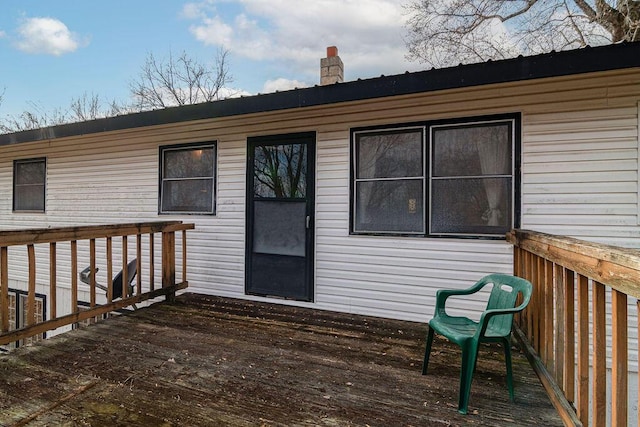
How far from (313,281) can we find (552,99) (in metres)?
2.91

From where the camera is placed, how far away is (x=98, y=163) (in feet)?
18.4

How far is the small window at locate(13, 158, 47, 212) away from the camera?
6273 mm

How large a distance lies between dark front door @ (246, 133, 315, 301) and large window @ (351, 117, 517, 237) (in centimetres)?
61

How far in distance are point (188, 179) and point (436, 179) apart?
10.6 ft

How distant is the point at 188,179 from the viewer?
4.89 metres

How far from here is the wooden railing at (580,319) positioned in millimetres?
1233

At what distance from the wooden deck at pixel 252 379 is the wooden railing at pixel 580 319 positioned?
0.24 meters

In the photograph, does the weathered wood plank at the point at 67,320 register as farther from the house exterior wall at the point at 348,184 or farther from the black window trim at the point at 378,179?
the black window trim at the point at 378,179

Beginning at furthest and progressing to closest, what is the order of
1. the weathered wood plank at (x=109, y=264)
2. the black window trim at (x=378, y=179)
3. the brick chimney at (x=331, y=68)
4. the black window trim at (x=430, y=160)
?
the brick chimney at (x=331, y=68), the black window trim at (x=378, y=179), the weathered wood plank at (x=109, y=264), the black window trim at (x=430, y=160)

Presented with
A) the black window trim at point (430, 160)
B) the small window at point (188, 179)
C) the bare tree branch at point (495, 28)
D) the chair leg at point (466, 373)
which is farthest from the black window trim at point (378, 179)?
the bare tree branch at point (495, 28)

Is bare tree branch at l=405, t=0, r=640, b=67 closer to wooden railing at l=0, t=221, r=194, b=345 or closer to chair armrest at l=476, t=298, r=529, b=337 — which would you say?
wooden railing at l=0, t=221, r=194, b=345

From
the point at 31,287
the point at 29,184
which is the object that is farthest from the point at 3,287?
the point at 29,184

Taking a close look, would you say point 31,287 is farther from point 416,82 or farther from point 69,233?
point 416,82

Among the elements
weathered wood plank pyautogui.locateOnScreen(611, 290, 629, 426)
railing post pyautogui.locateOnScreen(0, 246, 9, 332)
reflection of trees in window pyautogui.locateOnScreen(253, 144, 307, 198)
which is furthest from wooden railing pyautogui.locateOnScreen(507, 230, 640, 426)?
railing post pyautogui.locateOnScreen(0, 246, 9, 332)
